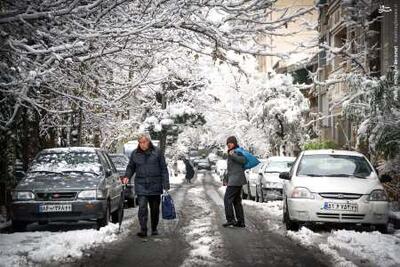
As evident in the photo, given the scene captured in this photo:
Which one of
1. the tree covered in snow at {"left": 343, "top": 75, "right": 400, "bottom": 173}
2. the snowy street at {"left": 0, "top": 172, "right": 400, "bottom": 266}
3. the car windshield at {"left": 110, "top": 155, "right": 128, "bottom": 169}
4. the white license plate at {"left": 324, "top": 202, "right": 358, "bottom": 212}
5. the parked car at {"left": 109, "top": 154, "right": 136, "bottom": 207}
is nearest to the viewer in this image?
the snowy street at {"left": 0, "top": 172, "right": 400, "bottom": 266}

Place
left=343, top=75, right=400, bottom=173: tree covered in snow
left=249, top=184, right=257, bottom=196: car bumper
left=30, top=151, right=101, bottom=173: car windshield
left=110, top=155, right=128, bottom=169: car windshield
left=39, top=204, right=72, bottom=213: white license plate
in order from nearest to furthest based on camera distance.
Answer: left=39, top=204, right=72, bottom=213: white license plate < left=30, top=151, right=101, bottom=173: car windshield < left=343, top=75, right=400, bottom=173: tree covered in snow < left=110, top=155, right=128, bottom=169: car windshield < left=249, top=184, right=257, bottom=196: car bumper

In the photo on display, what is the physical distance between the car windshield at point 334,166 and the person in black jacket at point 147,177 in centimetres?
299

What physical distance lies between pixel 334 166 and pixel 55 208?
18.1 ft

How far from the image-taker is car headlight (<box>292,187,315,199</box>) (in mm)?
12235

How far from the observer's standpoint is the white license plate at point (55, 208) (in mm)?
12062

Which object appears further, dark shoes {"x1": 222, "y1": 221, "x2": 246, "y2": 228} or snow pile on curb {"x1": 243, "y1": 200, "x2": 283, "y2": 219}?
snow pile on curb {"x1": 243, "y1": 200, "x2": 283, "y2": 219}

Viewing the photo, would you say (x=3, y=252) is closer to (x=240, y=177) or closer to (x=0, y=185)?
(x=240, y=177)

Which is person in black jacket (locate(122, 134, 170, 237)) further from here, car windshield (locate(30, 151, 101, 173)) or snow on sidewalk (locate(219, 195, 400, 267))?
snow on sidewalk (locate(219, 195, 400, 267))

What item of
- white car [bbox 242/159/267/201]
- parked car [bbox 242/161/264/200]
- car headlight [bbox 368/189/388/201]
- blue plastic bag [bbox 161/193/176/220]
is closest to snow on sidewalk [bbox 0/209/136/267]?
blue plastic bag [bbox 161/193/176/220]

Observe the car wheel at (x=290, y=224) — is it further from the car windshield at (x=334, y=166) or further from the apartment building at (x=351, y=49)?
the apartment building at (x=351, y=49)

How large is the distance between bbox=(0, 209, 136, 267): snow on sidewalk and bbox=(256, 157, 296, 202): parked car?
353 inches

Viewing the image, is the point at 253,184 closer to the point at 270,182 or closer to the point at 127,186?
the point at 270,182

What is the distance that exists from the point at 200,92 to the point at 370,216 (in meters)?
35.6

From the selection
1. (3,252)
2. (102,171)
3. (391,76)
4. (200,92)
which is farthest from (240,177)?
Answer: (200,92)
